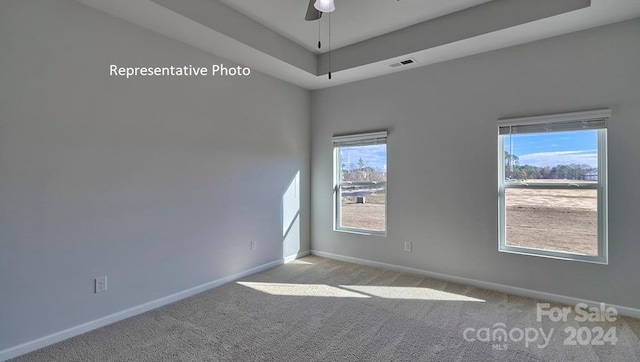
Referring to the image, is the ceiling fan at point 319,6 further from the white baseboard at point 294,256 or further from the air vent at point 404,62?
the white baseboard at point 294,256

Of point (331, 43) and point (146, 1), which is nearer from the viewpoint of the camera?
point (146, 1)

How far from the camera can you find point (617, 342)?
2.30 m

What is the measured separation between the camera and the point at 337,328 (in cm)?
255

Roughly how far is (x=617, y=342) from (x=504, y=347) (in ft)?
3.00

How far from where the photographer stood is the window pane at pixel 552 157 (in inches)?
115

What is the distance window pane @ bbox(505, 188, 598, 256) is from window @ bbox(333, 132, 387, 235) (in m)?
1.55

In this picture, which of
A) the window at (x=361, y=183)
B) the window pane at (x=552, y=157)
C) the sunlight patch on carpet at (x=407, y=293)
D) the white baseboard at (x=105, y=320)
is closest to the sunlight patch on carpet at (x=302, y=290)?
the sunlight patch on carpet at (x=407, y=293)

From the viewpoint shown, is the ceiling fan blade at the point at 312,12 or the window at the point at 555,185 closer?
the ceiling fan blade at the point at 312,12

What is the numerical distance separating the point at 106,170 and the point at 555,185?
14.4 ft

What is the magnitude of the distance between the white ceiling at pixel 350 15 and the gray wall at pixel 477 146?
74 centimetres

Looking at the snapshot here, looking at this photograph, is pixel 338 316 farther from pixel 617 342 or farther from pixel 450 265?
pixel 617 342

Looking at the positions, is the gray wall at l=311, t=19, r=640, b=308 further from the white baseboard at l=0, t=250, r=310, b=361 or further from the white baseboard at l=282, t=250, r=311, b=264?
the white baseboard at l=0, t=250, r=310, b=361

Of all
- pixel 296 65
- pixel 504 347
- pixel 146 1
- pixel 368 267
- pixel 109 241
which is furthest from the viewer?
pixel 368 267

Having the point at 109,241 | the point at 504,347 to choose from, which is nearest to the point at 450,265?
the point at 504,347
